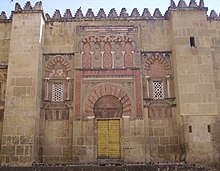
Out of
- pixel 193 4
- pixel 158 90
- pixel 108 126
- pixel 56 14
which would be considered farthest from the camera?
pixel 56 14

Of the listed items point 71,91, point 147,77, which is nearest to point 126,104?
point 147,77

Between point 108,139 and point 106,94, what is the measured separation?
4.29ft

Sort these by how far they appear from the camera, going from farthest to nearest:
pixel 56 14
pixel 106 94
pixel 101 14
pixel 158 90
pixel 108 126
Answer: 1. pixel 56 14
2. pixel 101 14
3. pixel 158 90
4. pixel 106 94
5. pixel 108 126

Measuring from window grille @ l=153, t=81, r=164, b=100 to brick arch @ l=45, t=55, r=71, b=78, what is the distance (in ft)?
8.58

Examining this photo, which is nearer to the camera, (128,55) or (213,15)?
(128,55)

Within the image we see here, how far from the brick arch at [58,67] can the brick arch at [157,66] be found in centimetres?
240

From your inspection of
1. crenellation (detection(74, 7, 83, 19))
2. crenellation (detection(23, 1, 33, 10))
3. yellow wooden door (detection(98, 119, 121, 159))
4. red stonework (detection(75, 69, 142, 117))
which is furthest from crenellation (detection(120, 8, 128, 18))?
yellow wooden door (detection(98, 119, 121, 159))

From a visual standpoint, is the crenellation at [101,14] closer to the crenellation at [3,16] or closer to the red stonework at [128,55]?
the red stonework at [128,55]

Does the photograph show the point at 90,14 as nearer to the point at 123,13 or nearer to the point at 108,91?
the point at 123,13

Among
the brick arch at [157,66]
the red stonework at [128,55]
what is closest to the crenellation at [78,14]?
the red stonework at [128,55]

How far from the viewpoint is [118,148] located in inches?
337

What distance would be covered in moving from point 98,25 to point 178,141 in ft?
14.0

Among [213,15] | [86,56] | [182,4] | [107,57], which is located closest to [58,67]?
[86,56]

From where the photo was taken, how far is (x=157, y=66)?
9250 mm
